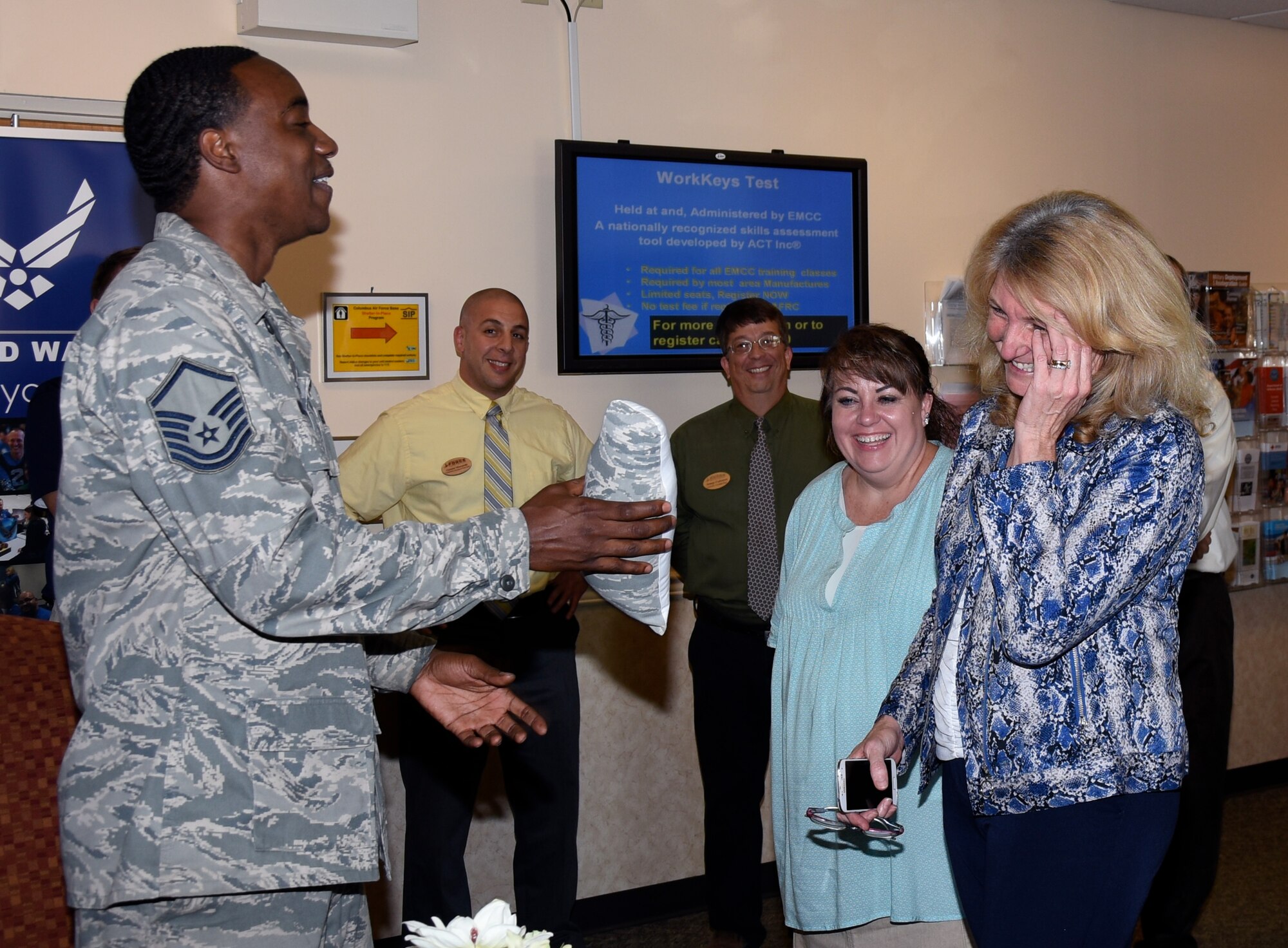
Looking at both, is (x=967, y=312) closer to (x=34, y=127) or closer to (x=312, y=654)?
(x=312, y=654)

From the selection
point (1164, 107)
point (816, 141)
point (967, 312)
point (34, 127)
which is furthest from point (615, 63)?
point (1164, 107)

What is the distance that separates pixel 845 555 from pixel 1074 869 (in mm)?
813

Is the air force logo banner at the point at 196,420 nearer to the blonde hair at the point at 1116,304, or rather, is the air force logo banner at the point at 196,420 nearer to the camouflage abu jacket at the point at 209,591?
the camouflage abu jacket at the point at 209,591

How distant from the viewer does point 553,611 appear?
336cm

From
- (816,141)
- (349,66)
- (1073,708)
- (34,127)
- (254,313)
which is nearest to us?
(254,313)

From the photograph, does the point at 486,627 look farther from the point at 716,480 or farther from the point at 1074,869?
the point at 1074,869

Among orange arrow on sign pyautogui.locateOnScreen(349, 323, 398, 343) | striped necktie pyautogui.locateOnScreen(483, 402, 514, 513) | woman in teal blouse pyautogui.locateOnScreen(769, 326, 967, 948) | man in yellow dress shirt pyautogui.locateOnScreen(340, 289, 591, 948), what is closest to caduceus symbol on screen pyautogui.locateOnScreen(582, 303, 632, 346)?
man in yellow dress shirt pyautogui.locateOnScreen(340, 289, 591, 948)

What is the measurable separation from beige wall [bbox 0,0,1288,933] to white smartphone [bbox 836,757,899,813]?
2.01 metres

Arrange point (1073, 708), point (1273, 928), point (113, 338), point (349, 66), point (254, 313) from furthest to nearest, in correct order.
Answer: point (1273, 928) < point (349, 66) < point (1073, 708) < point (254, 313) < point (113, 338)

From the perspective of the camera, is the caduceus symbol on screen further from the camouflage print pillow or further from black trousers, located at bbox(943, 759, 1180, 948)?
black trousers, located at bbox(943, 759, 1180, 948)

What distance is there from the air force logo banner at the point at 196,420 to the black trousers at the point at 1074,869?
116cm

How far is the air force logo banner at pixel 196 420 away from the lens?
51.3 inches

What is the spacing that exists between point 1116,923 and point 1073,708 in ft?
1.08

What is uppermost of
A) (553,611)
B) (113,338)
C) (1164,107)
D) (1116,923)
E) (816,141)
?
(1164,107)
